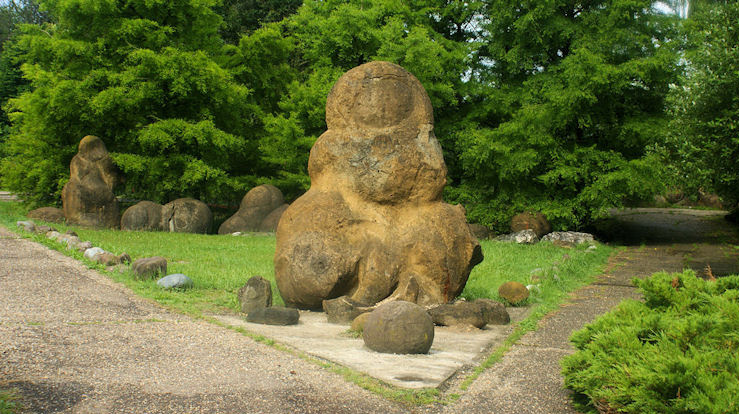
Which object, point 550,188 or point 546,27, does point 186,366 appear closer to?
point 550,188

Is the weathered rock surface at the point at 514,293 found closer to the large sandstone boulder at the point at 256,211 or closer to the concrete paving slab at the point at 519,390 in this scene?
the concrete paving slab at the point at 519,390

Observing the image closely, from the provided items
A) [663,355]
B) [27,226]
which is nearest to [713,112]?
[663,355]

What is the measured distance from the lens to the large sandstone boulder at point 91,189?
2233cm

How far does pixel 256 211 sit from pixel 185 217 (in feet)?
8.36

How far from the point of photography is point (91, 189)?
22.6 metres

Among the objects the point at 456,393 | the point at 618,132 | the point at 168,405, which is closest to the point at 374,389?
the point at 456,393

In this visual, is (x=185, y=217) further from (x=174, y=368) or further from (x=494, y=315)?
(x=174, y=368)

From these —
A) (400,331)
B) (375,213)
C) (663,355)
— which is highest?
(375,213)

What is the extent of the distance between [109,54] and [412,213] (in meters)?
19.8

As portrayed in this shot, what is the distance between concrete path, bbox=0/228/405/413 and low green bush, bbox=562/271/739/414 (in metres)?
1.72

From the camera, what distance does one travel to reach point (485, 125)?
2647cm

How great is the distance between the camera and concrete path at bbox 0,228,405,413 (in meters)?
5.19

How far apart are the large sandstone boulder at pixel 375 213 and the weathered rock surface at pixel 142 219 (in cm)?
1364

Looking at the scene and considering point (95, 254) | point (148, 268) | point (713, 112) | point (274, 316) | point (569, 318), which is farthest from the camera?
point (713, 112)
